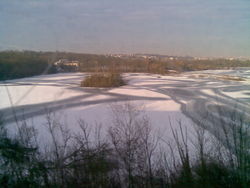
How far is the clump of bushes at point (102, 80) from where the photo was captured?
6188 mm

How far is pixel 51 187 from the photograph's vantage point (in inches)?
57.9

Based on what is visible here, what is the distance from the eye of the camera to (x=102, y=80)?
693 centimetres

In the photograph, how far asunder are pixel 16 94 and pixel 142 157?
2.44 m

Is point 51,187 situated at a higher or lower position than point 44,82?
lower

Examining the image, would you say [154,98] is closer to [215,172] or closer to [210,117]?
[210,117]

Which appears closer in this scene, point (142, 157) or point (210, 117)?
point (142, 157)

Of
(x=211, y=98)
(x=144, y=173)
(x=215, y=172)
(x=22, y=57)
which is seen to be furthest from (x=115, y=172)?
(x=211, y=98)

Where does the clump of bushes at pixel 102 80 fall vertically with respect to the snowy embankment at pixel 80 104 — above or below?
above

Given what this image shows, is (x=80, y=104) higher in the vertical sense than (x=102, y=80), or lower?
lower

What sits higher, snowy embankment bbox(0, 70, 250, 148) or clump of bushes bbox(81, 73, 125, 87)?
clump of bushes bbox(81, 73, 125, 87)

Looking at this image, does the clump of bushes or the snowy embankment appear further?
the clump of bushes

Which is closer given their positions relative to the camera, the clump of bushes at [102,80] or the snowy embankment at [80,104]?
the snowy embankment at [80,104]

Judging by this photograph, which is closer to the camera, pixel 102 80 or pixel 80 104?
pixel 80 104

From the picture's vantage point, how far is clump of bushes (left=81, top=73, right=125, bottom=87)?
6188 mm
